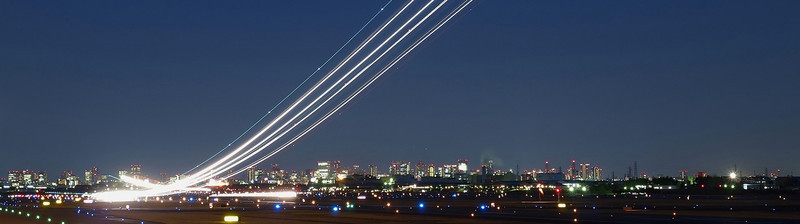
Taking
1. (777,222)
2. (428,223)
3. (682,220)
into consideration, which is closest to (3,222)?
(428,223)

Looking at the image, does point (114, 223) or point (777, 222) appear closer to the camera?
point (777, 222)

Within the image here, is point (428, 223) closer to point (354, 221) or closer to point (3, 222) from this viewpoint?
point (354, 221)

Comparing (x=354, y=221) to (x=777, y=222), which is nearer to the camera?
(x=777, y=222)

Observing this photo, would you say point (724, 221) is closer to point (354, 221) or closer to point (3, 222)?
point (354, 221)

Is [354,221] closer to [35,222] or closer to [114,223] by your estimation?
[114,223]

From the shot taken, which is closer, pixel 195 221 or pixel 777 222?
pixel 777 222

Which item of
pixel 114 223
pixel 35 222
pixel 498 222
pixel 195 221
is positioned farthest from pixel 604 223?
pixel 35 222

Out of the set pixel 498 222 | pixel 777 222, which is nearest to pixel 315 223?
pixel 498 222
